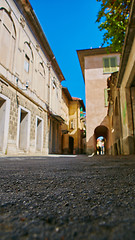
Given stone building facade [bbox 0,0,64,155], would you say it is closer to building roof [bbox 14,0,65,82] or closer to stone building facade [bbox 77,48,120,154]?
building roof [bbox 14,0,65,82]

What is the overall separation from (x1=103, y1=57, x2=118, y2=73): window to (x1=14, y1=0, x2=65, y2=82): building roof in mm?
5157

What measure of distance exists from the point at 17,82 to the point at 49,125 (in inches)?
271

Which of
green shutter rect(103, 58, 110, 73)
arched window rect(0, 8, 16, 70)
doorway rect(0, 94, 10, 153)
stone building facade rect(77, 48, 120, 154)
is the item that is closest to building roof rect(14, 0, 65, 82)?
arched window rect(0, 8, 16, 70)

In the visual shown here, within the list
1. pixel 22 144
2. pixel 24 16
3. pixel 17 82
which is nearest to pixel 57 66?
pixel 24 16

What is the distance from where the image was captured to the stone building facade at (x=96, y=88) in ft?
48.1

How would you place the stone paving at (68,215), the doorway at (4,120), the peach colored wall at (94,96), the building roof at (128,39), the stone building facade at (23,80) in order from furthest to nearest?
the peach colored wall at (94,96) → the stone building facade at (23,80) → the doorway at (4,120) → the building roof at (128,39) → the stone paving at (68,215)

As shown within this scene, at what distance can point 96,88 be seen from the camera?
15570mm

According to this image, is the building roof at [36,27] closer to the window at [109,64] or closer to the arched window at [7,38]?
the arched window at [7,38]

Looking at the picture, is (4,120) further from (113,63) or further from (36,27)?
(113,63)

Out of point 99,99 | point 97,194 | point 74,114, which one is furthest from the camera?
point 74,114

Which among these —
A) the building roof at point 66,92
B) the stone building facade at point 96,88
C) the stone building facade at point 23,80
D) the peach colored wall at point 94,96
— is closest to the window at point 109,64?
the stone building facade at point 96,88

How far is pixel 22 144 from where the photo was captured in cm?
1049

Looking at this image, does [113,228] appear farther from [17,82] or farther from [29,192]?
[17,82]

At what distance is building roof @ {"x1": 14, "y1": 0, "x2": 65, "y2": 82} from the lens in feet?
34.7
